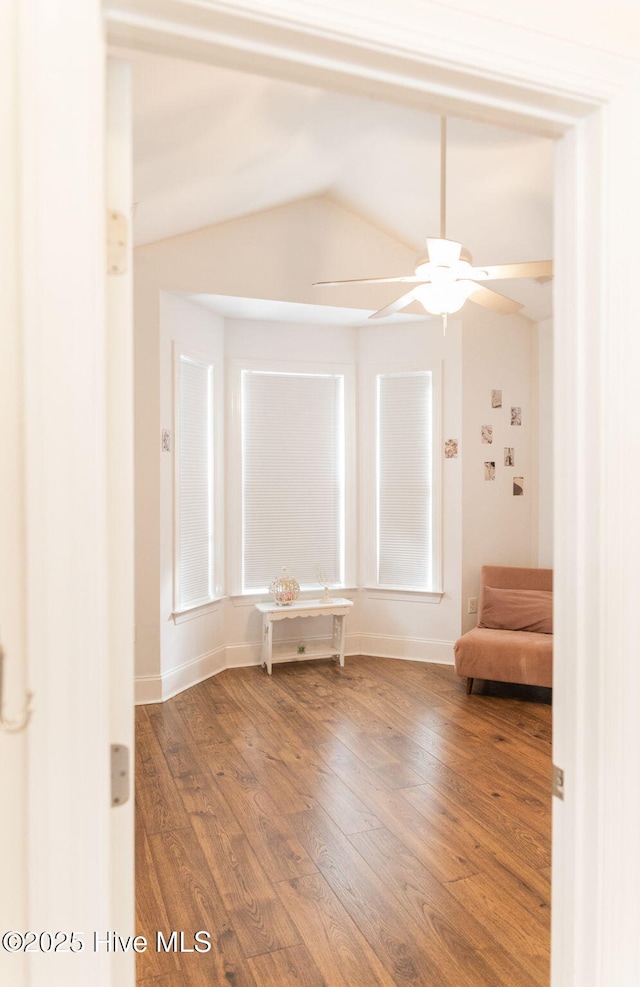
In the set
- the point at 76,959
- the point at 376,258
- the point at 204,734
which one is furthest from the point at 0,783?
the point at 376,258

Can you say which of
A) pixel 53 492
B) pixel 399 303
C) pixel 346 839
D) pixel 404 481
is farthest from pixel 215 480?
pixel 53 492

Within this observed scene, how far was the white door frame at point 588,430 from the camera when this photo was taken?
100cm

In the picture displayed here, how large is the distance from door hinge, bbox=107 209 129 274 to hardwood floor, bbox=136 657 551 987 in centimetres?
203

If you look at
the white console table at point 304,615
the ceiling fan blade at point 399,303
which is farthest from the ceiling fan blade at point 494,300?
the white console table at point 304,615

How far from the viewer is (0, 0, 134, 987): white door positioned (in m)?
0.75

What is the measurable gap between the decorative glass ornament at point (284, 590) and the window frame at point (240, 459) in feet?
0.62

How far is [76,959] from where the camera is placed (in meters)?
0.79

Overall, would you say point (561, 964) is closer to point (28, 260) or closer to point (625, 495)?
point (625, 495)

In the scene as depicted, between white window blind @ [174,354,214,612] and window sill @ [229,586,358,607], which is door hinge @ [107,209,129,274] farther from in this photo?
window sill @ [229,586,358,607]

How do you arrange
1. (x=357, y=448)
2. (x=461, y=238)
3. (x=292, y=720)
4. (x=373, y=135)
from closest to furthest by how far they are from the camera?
(x=373, y=135) < (x=292, y=720) < (x=461, y=238) < (x=357, y=448)

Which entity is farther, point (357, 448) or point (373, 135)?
point (357, 448)

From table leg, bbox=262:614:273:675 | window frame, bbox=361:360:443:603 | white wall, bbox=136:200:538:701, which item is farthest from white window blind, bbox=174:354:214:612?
window frame, bbox=361:360:443:603

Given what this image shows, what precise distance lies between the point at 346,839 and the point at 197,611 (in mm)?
2389

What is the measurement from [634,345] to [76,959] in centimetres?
121
